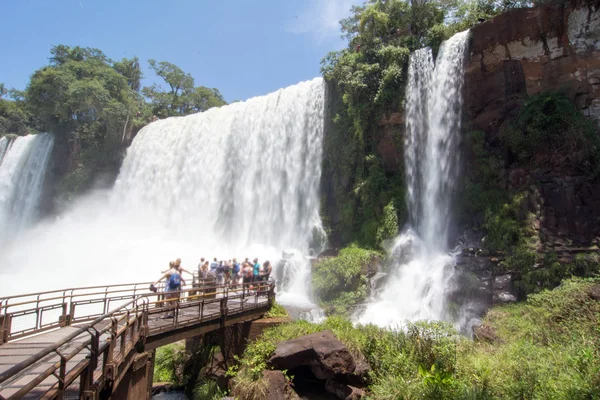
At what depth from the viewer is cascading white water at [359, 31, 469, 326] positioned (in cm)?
1720

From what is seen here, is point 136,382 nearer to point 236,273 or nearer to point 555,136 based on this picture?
point 236,273

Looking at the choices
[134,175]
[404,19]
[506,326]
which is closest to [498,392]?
[506,326]

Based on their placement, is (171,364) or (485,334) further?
(171,364)

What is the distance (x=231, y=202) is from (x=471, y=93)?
16.8m

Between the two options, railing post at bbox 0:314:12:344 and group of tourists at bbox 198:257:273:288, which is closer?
railing post at bbox 0:314:12:344

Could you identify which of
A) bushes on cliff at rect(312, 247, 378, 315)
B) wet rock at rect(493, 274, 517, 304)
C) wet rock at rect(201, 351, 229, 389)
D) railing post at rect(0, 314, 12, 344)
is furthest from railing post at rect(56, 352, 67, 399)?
wet rock at rect(493, 274, 517, 304)

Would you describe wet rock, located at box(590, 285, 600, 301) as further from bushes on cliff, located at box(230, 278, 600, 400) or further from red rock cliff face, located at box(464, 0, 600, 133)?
red rock cliff face, located at box(464, 0, 600, 133)

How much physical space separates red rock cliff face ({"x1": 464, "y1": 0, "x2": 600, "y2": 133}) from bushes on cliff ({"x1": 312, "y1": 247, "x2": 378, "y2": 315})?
28.3ft

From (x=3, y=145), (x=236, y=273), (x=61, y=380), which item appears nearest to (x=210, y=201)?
(x=236, y=273)

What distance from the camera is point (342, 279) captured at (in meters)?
17.5

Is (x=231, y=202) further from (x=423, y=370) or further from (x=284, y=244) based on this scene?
(x=423, y=370)

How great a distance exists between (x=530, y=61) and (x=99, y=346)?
19.6 meters

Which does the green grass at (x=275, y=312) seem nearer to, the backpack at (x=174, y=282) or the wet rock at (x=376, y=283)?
the backpack at (x=174, y=282)

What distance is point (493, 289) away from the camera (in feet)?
43.7
